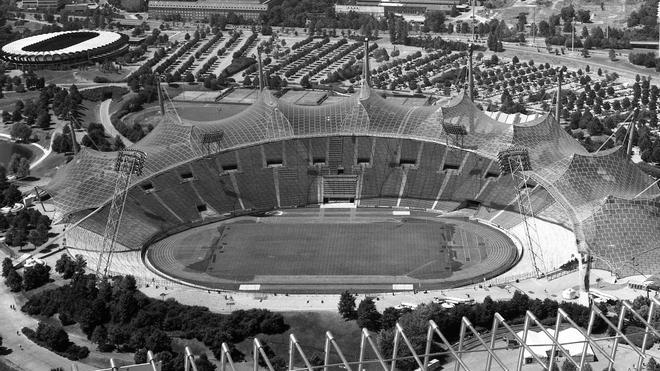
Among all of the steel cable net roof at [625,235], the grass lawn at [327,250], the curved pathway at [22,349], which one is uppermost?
the steel cable net roof at [625,235]

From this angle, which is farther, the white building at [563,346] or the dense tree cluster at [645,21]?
the dense tree cluster at [645,21]

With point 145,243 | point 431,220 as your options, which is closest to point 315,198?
point 431,220

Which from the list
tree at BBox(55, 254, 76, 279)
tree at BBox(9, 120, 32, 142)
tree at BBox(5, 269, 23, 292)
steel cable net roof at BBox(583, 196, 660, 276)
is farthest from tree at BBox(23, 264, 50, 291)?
steel cable net roof at BBox(583, 196, 660, 276)

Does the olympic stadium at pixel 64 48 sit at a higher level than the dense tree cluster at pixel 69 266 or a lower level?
higher

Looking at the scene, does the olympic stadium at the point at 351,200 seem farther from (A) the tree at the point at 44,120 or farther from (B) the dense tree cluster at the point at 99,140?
(A) the tree at the point at 44,120

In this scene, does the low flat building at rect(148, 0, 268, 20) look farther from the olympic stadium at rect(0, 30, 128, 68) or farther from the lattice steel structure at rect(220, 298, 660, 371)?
the lattice steel structure at rect(220, 298, 660, 371)

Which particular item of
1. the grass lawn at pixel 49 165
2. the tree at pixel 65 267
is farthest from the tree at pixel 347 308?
the grass lawn at pixel 49 165
